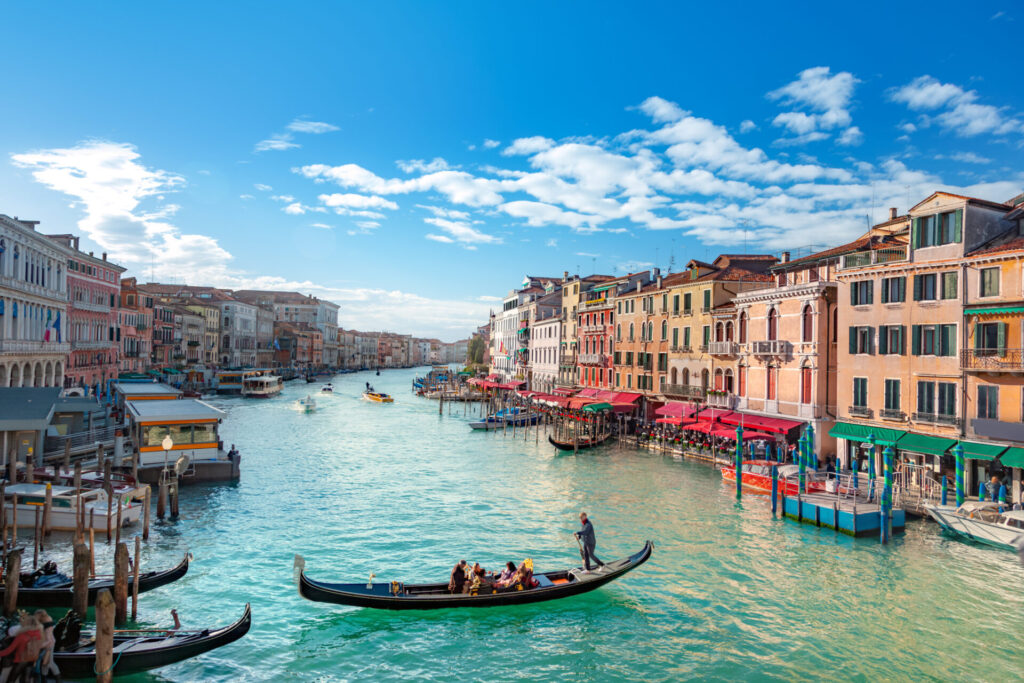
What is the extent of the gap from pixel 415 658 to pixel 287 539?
8.07m

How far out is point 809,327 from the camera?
27.7 metres

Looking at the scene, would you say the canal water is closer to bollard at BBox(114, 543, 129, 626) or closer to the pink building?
bollard at BBox(114, 543, 129, 626)

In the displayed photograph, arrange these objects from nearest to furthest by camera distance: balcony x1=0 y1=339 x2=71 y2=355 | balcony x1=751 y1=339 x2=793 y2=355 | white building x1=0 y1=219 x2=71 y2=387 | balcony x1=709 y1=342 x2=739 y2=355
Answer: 1. balcony x1=751 y1=339 x2=793 y2=355
2. balcony x1=0 y1=339 x2=71 y2=355
3. white building x1=0 y1=219 x2=71 y2=387
4. balcony x1=709 y1=342 x2=739 y2=355

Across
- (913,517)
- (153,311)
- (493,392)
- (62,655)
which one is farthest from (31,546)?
(153,311)

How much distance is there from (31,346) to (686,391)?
1397 inches

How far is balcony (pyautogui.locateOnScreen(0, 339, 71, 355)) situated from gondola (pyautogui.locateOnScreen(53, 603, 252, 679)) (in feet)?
89.2

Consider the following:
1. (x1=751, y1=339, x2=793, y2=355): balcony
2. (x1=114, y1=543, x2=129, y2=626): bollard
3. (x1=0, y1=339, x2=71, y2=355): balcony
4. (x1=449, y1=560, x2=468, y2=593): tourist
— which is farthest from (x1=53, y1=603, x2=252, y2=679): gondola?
(x1=0, y1=339, x2=71, y2=355): balcony

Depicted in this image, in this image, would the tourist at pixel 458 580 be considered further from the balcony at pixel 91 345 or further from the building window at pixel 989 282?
the balcony at pixel 91 345

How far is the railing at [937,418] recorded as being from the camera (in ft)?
68.3

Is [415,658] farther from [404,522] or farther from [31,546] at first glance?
[31,546]

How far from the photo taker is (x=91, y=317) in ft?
155

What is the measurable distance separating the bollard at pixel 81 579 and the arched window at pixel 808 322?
26.0 m

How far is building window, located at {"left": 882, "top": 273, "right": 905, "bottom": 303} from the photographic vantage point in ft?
74.8

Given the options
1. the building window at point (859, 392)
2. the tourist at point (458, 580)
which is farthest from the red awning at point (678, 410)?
the tourist at point (458, 580)
